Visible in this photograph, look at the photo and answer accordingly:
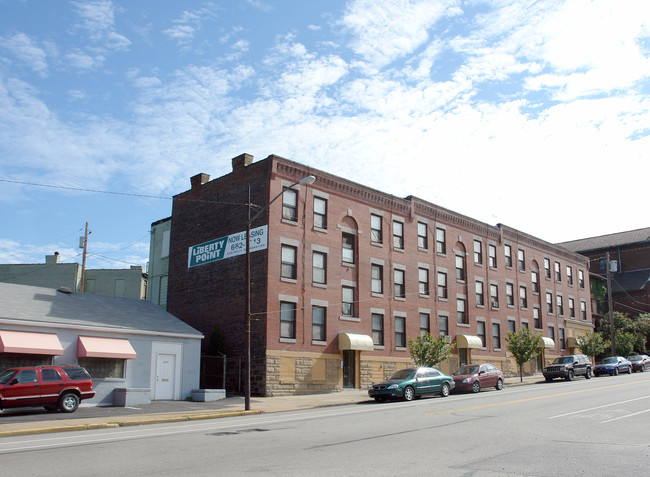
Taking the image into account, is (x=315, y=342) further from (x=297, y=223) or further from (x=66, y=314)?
(x=66, y=314)

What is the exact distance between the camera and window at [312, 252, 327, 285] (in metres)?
32.9

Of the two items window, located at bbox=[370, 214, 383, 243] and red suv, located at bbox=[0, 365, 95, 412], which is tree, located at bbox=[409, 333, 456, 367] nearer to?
window, located at bbox=[370, 214, 383, 243]

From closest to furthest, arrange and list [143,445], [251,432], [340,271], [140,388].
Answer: [143,445]
[251,432]
[140,388]
[340,271]

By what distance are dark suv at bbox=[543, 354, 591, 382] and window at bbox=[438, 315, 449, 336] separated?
21.9ft

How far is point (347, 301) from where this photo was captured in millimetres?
34344

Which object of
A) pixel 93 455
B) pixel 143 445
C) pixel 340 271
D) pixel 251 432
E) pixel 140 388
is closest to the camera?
pixel 93 455

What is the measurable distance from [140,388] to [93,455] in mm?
14077

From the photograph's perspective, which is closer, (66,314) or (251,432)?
(251,432)

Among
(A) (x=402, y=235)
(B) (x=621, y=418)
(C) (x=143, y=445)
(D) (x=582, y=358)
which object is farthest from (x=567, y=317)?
(C) (x=143, y=445)

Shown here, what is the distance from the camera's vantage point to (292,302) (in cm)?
3130

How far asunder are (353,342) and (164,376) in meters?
10.1

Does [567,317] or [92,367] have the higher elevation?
[567,317]

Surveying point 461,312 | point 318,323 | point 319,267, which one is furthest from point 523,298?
point 318,323

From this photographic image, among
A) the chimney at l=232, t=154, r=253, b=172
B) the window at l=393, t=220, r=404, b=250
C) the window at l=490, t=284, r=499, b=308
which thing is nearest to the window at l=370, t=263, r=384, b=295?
the window at l=393, t=220, r=404, b=250
